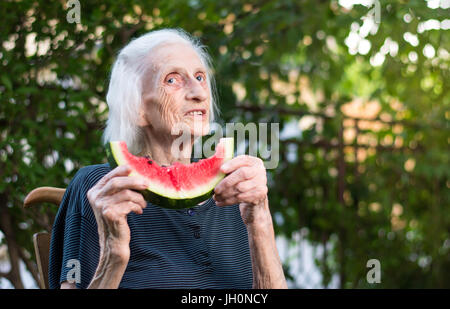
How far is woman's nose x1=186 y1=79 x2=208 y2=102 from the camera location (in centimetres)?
197

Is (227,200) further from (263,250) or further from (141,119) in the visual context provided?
(141,119)

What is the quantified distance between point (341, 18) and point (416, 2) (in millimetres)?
542

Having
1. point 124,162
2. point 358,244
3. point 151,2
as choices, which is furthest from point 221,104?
point 124,162

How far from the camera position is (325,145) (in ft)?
17.8

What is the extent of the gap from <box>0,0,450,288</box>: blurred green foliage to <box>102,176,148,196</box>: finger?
163 cm

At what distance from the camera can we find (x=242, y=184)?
1.69 m

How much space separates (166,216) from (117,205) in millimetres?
493

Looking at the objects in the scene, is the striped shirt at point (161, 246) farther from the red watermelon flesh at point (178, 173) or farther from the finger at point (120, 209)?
the finger at point (120, 209)

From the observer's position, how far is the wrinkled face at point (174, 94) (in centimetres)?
198

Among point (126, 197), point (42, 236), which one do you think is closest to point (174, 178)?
point (126, 197)

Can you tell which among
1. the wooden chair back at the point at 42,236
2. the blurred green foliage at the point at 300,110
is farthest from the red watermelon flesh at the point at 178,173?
the blurred green foliage at the point at 300,110

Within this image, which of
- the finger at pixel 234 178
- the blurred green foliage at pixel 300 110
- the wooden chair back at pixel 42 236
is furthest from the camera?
the blurred green foliage at pixel 300 110

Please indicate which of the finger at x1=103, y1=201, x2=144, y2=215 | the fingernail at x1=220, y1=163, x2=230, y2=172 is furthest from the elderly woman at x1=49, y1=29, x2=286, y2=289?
the finger at x1=103, y1=201, x2=144, y2=215

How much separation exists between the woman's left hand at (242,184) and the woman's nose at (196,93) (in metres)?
0.34
